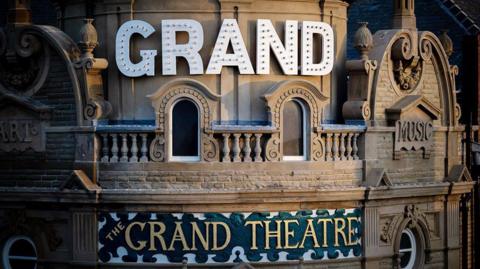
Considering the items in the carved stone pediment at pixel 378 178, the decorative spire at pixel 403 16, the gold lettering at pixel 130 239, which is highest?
the decorative spire at pixel 403 16

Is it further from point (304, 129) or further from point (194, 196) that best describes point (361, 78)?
point (194, 196)

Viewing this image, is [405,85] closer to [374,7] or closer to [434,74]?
Result: [434,74]

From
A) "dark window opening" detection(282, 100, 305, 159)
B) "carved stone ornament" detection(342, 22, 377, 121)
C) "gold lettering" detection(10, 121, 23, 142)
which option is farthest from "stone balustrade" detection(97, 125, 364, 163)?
"carved stone ornament" detection(342, 22, 377, 121)

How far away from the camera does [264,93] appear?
127 ft

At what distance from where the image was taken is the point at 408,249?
42.4 metres

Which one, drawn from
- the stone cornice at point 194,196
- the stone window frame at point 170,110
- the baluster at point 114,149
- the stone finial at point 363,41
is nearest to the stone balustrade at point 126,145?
the baluster at point 114,149

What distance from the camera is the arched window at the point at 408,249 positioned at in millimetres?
42219

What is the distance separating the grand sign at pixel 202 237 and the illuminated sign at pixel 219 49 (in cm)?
388

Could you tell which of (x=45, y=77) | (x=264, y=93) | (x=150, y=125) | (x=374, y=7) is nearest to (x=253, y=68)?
(x=264, y=93)

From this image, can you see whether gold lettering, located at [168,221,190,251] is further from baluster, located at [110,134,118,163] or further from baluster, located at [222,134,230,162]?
baluster, located at [110,134,118,163]

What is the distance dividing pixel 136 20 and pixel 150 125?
2862mm

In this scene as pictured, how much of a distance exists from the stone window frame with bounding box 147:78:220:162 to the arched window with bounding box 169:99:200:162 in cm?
22

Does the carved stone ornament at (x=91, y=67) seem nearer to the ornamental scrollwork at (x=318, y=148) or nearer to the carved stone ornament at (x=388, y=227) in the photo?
the ornamental scrollwork at (x=318, y=148)

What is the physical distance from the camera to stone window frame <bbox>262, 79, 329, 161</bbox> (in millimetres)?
38469
